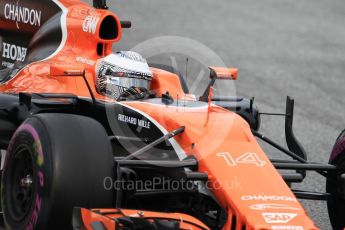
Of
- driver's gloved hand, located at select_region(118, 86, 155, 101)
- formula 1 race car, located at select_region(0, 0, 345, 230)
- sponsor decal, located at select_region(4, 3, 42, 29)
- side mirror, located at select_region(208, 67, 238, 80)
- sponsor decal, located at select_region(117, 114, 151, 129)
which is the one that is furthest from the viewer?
sponsor decal, located at select_region(4, 3, 42, 29)

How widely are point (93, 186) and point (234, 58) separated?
11317mm

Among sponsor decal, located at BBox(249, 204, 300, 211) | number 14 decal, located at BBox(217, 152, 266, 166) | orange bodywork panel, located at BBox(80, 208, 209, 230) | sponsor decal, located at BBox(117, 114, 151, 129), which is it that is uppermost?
sponsor decal, located at BBox(117, 114, 151, 129)

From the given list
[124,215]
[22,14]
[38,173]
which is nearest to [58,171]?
[38,173]

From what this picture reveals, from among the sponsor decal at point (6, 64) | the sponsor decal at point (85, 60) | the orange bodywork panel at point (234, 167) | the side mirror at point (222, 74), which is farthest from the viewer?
the sponsor decal at point (6, 64)

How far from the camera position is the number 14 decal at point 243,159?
6324mm

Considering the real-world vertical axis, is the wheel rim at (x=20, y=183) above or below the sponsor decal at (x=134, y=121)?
below

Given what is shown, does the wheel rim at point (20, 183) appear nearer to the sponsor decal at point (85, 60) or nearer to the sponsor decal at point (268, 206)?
the sponsor decal at point (268, 206)

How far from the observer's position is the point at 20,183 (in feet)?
21.2

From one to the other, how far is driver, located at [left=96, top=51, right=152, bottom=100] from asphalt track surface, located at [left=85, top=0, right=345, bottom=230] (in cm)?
231

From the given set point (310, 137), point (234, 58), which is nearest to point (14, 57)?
point (310, 137)

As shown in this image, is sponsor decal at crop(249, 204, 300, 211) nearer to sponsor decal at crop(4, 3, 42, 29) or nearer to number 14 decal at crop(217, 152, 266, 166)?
number 14 decal at crop(217, 152, 266, 166)

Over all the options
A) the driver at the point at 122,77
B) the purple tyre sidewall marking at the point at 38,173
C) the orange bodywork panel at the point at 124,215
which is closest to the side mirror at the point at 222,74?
the driver at the point at 122,77

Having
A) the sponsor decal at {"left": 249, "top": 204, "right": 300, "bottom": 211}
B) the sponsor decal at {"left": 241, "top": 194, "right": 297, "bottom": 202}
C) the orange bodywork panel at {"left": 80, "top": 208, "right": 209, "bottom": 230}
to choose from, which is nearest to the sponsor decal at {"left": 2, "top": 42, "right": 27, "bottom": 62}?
the orange bodywork panel at {"left": 80, "top": 208, "right": 209, "bottom": 230}

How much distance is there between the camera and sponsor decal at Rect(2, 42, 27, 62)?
9.30 m
